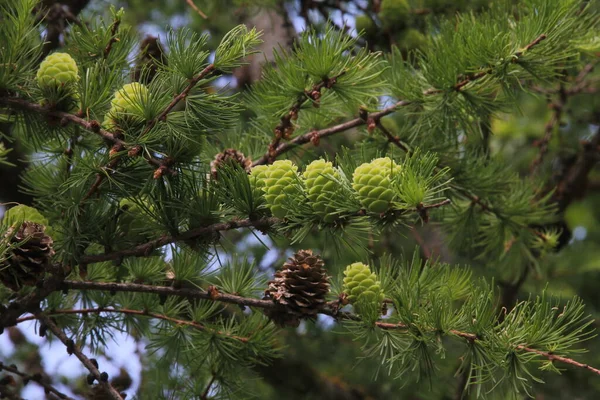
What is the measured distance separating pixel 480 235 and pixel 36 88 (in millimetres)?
1304

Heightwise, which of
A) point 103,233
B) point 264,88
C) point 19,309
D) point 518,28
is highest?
point 518,28

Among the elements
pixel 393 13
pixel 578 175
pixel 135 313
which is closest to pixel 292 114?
pixel 135 313

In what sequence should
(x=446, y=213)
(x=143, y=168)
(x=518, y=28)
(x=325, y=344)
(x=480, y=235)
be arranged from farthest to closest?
(x=325, y=344) → (x=480, y=235) → (x=446, y=213) → (x=518, y=28) → (x=143, y=168)

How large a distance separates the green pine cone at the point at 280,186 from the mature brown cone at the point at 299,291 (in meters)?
0.16

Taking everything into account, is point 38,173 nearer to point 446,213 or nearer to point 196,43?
point 196,43

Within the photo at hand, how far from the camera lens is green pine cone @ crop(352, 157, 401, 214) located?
114 cm

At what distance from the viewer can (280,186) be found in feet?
4.04

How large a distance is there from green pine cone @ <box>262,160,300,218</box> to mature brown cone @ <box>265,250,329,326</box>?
0.16 meters

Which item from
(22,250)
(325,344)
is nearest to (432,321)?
(22,250)

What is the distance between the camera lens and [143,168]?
1343mm

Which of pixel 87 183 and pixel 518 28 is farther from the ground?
pixel 518 28

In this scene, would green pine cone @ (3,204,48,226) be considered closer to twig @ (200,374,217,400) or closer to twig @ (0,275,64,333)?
twig @ (0,275,64,333)

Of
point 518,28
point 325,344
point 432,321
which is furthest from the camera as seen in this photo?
point 325,344

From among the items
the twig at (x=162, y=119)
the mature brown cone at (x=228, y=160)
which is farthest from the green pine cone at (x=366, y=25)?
the twig at (x=162, y=119)
